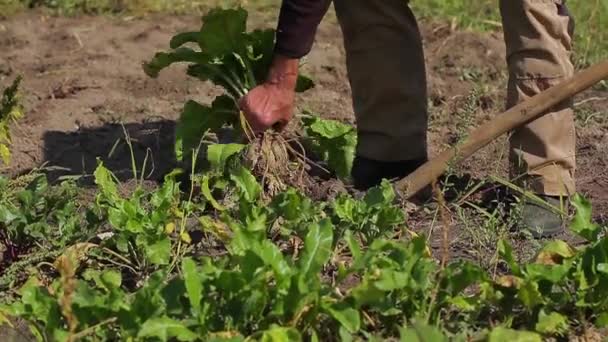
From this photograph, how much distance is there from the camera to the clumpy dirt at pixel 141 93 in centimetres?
520

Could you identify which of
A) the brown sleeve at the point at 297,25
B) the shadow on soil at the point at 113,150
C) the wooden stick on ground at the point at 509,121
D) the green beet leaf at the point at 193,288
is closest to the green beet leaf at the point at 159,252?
the green beet leaf at the point at 193,288

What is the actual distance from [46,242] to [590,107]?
8.76ft

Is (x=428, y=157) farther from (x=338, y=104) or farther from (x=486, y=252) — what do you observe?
(x=486, y=252)

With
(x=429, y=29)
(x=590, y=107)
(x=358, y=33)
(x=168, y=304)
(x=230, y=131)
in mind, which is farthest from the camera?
(x=429, y=29)

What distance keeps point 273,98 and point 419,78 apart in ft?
2.43

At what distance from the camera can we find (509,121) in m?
4.29

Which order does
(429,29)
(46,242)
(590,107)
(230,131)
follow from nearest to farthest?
(46,242), (230,131), (590,107), (429,29)

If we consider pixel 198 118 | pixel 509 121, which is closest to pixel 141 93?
pixel 198 118

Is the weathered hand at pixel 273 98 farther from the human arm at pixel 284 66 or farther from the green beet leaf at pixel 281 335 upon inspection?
the green beet leaf at pixel 281 335

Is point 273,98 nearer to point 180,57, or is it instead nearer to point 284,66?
point 284,66

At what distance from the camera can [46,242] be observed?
13.0 ft

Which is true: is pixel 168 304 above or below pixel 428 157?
above

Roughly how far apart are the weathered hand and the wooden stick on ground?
1.45 feet

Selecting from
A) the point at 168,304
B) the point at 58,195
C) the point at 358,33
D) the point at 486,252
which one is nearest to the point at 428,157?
the point at 358,33
